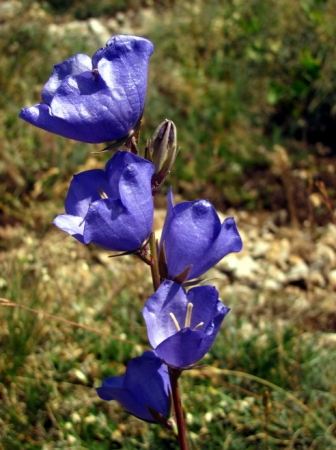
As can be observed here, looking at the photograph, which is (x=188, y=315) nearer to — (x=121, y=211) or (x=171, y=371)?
(x=171, y=371)

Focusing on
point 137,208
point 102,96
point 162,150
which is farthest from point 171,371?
point 102,96

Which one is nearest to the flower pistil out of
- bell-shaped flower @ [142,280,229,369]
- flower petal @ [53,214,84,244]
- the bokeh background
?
bell-shaped flower @ [142,280,229,369]

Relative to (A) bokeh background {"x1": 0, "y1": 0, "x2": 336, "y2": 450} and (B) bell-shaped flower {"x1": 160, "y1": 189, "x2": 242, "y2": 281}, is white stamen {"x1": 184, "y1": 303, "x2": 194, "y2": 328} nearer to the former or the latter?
(B) bell-shaped flower {"x1": 160, "y1": 189, "x2": 242, "y2": 281}

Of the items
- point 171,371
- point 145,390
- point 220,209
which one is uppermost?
point 171,371

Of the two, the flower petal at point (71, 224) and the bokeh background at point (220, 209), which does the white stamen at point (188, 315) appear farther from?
the bokeh background at point (220, 209)

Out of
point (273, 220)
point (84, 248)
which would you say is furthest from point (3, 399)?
point (273, 220)

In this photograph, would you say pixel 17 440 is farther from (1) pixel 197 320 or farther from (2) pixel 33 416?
(1) pixel 197 320
